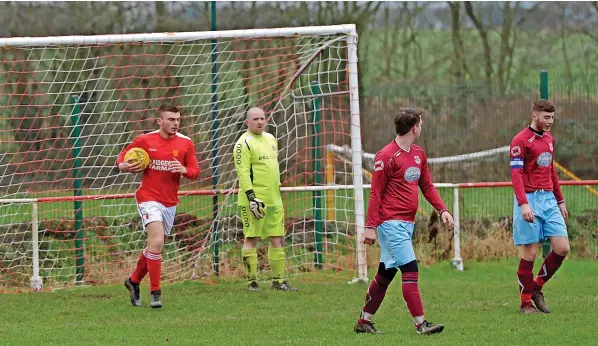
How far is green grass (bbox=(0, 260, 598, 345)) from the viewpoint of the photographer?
25.9 ft

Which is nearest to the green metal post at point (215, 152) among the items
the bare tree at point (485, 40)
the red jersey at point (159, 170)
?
the red jersey at point (159, 170)

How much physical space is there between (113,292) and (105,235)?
4.13ft

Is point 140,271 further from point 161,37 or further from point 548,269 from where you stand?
point 548,269

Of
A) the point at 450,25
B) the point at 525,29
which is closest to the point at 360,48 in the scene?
the point at 450,25

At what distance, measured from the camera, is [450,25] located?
21.4 m

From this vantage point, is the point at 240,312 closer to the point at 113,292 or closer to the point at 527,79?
the point at 113,292

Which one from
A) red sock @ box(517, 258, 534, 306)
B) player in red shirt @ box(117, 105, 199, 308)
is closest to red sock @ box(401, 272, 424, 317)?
red sock @ box(517, 258, 534, 306)

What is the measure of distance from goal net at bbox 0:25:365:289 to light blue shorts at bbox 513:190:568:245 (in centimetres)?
248

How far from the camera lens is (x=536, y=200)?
915 centimetres

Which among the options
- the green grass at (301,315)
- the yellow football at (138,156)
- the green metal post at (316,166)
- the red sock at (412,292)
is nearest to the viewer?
the red sock at (412,292)

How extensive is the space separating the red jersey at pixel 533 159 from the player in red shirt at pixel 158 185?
3.09m

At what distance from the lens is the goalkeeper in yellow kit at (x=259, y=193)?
1084 cm

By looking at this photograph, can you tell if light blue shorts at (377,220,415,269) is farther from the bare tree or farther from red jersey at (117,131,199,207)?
the bare tree

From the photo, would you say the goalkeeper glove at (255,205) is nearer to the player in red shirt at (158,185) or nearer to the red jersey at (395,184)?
the player in red shirt at (158,185)
